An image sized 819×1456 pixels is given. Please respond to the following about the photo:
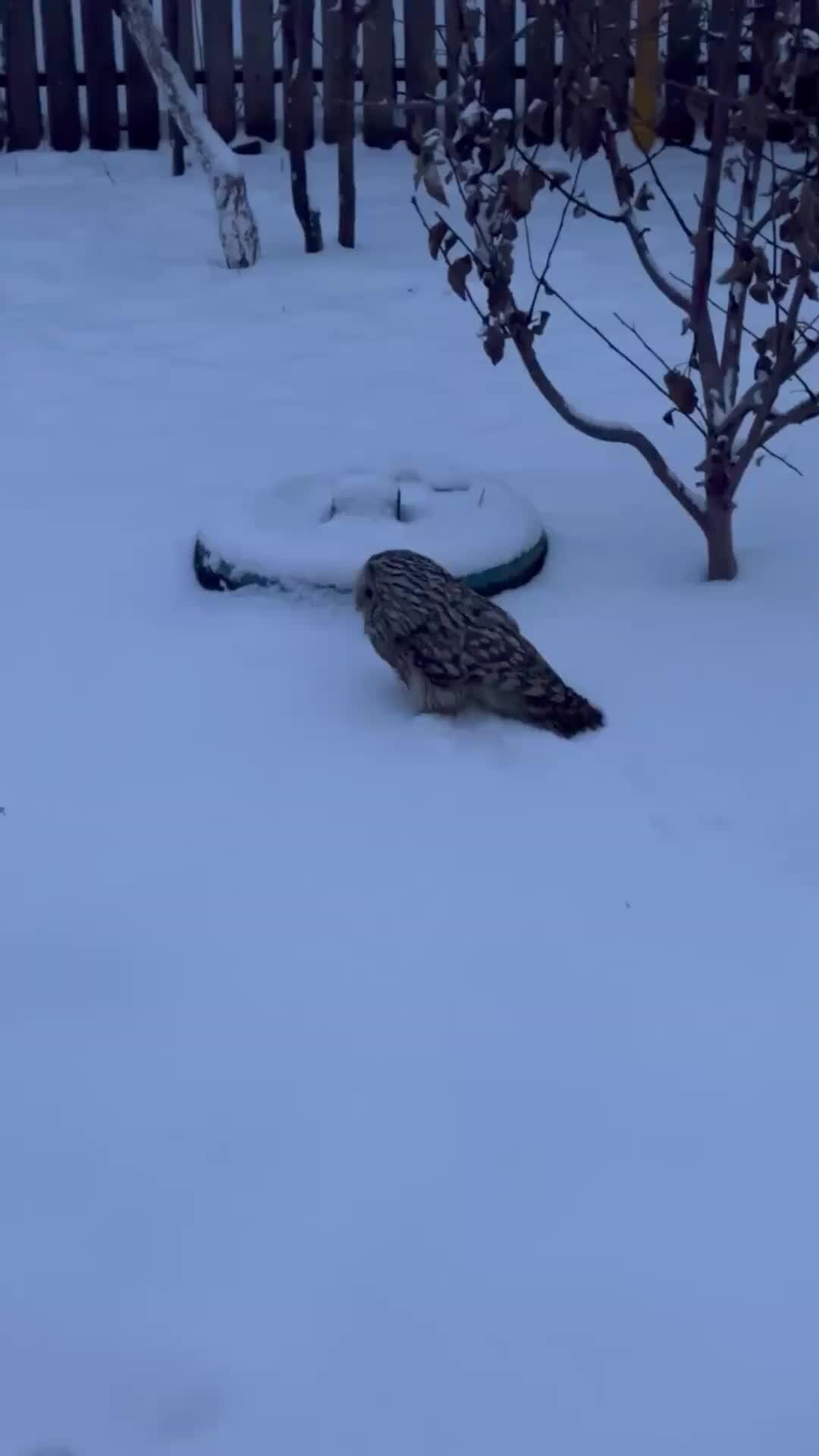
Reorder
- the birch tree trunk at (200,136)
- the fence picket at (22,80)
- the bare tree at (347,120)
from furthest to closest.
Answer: the fence picket at (22,80) → the birch tree trunk at (200,136) → the bare tree at (347,120)

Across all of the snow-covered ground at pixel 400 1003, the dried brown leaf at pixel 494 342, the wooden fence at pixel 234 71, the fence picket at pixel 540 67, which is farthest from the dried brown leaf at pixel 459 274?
the fence picket at pixel 540 67

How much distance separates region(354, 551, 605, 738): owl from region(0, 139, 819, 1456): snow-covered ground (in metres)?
0.06

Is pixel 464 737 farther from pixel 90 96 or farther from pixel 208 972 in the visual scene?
pixel 90 96

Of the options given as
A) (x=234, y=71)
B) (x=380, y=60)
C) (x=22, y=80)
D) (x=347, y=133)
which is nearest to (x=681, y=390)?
(x=347, y=133)

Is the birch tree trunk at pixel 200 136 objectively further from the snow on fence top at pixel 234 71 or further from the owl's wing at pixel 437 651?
the owl's wing at pixel 437 651

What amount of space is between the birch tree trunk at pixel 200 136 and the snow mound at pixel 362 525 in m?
2.94

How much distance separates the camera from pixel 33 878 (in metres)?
3.17

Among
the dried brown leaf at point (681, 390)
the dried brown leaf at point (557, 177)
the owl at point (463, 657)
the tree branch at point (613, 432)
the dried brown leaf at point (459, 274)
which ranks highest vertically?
the dried brown leaf at point (557, 177)

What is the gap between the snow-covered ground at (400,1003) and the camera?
2.17 m

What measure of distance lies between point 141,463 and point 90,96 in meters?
4.62

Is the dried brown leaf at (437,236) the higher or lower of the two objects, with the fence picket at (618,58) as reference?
lower

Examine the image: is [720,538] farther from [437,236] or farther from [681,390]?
[437,236]

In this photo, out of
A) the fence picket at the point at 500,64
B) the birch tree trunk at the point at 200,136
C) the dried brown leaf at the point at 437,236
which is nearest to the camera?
the dried brown leaf at the point at 437,236

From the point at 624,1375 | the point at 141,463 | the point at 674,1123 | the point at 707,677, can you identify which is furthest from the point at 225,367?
the point at 624,1375
